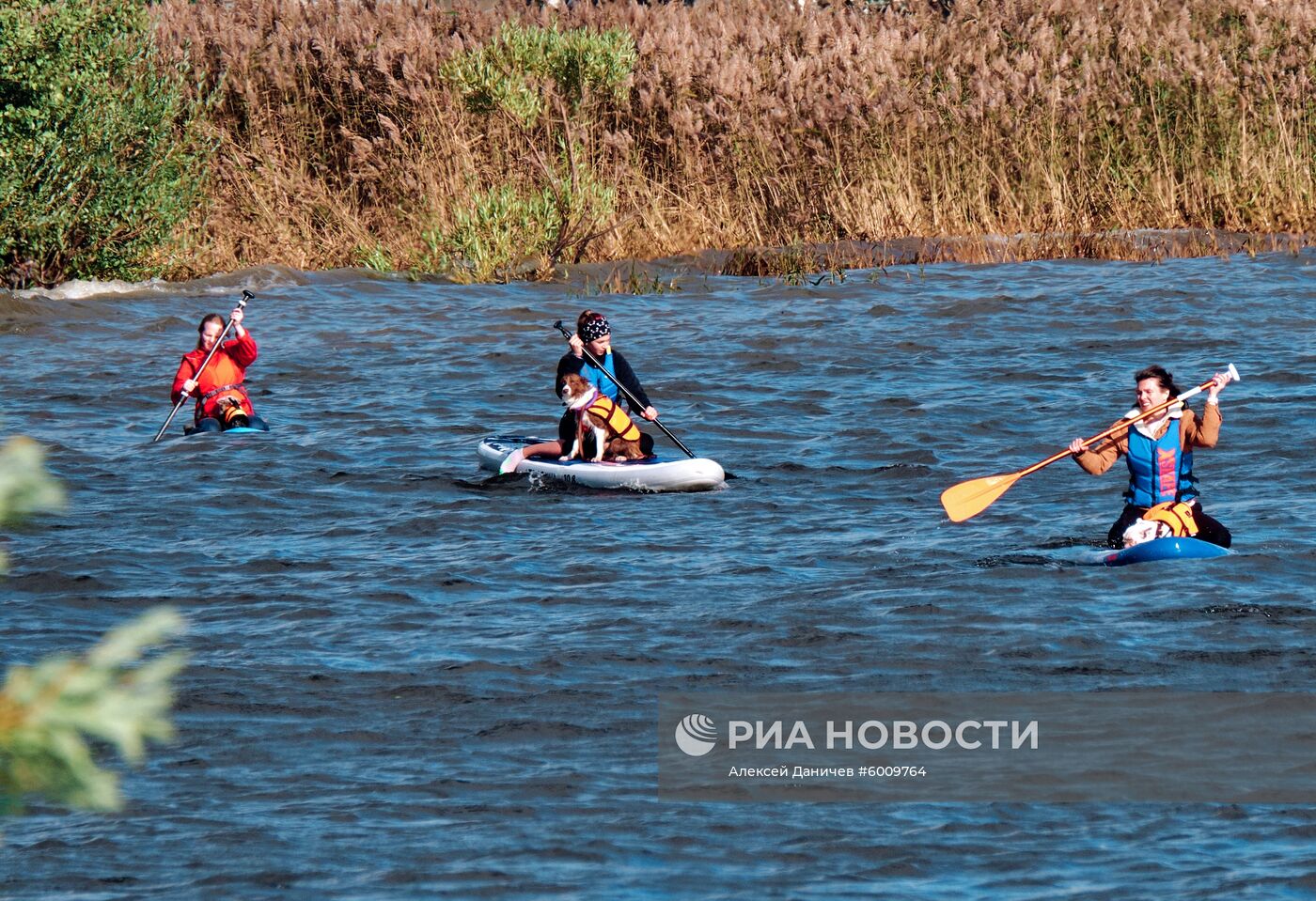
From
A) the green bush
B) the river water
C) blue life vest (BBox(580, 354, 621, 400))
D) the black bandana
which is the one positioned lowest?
the river water

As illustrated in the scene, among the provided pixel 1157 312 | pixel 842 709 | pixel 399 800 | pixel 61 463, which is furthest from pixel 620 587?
pixel 1157 312

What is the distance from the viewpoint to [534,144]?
20938 millimetres

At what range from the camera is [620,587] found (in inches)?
363

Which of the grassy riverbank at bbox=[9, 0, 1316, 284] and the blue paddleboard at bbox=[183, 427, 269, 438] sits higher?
the grassy riverbank at bbox=[9, 0, 1316, 284]

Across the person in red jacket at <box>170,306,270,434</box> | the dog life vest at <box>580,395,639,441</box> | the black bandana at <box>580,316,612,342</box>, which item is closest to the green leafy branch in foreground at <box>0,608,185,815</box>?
the dog life vest at <box>580,395,639,441</box>

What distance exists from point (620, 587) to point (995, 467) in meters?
3.63

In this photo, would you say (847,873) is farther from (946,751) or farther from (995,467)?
(995,467)

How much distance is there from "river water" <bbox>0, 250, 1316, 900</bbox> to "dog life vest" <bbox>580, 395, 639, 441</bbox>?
640mm

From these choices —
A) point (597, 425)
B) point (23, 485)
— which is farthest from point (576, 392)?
point (23, 485)

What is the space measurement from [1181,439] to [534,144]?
12.7 meters

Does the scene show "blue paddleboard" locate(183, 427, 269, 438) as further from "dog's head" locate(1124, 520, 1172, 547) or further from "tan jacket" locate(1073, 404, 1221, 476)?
"dog's head" locate(1124, 520, 1172, 547)

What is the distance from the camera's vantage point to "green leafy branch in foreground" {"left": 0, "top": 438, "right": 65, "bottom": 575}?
1744 mm

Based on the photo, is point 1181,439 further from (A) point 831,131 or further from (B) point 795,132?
(B) point 795,132

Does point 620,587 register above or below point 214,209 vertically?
below
